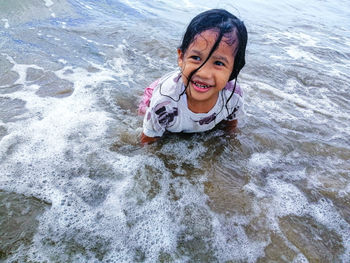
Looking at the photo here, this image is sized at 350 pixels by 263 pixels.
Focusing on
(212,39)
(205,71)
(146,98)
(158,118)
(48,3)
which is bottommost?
(48,3)

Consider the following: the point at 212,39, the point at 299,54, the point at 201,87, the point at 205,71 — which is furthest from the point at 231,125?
the point at 299,54

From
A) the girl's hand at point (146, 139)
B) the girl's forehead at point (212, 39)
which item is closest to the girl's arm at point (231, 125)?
the girl's hand at point (146, 139)

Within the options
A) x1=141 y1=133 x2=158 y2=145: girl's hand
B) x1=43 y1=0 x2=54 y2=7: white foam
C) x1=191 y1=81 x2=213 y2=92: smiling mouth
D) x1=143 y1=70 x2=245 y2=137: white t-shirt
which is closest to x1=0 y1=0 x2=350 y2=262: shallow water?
x1=141 y1=133 x2=158 y2=145: girl's hand

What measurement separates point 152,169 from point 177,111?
23.4 inches

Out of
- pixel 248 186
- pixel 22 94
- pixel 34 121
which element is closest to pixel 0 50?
pixel 22 94

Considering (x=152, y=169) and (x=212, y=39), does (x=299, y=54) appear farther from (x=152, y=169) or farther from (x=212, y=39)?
(x=152, y=169)

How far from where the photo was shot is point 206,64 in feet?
6.81

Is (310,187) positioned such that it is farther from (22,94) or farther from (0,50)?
(0,50)

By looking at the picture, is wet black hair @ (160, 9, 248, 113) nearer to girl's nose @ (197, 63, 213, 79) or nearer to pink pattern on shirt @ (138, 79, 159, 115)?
girl's nose @ (197, 63, 213, 79)

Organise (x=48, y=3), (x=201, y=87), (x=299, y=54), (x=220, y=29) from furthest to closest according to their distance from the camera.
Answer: (x=48, y=3), (x=299, y=54), (x=201, y=87), (x=220, y=29)

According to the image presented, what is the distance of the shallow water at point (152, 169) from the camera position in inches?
70.5

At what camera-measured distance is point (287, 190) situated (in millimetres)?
2311

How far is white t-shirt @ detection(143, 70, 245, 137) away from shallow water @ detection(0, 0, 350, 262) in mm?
204

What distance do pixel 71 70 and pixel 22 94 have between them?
101cm
